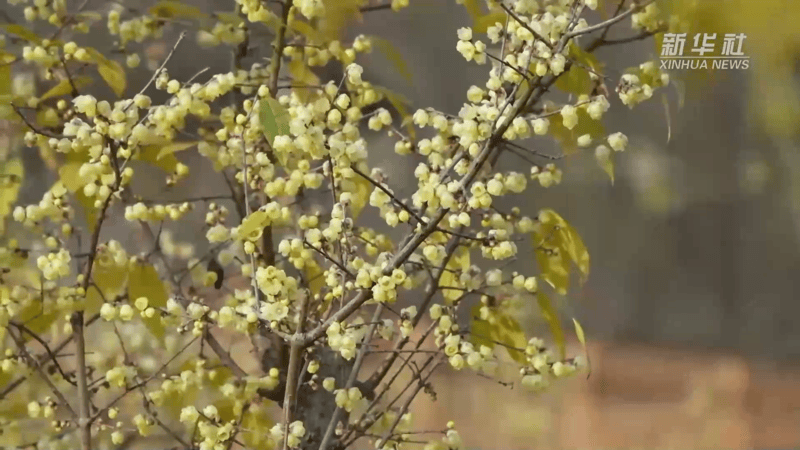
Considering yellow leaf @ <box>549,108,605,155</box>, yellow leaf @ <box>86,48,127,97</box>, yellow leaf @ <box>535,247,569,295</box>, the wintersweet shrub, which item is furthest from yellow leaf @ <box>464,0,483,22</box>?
yellow leaf @ <box>86,48,127,97</box>

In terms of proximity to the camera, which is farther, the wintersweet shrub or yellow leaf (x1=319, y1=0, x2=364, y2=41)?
yellow leaf (x1=319, y1=0, x2=364, y2=41)

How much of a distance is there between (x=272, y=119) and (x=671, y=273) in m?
0.62

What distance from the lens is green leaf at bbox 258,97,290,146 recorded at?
1.59ft

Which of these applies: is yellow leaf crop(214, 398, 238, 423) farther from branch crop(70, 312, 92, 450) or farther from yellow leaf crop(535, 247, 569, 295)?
yellow leaf crop(535, 247, 569, 295)

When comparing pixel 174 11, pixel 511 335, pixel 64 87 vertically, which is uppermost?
pixel 174 11

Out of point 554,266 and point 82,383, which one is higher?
point 554,266

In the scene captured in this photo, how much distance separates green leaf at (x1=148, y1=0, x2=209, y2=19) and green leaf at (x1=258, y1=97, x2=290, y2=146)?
231 mm

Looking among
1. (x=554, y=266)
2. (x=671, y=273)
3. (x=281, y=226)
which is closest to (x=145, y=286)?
(x=281, y=226)

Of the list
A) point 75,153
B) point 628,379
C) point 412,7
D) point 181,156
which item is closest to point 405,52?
point 412,7

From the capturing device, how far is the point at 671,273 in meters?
0.89

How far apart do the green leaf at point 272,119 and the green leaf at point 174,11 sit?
0.23 metres

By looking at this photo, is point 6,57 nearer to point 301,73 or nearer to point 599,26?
point 301,73

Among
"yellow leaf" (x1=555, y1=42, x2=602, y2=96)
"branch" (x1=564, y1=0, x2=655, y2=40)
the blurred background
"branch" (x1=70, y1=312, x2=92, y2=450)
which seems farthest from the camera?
the blurred background

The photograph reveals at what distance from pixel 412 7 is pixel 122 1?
0.35 metres
